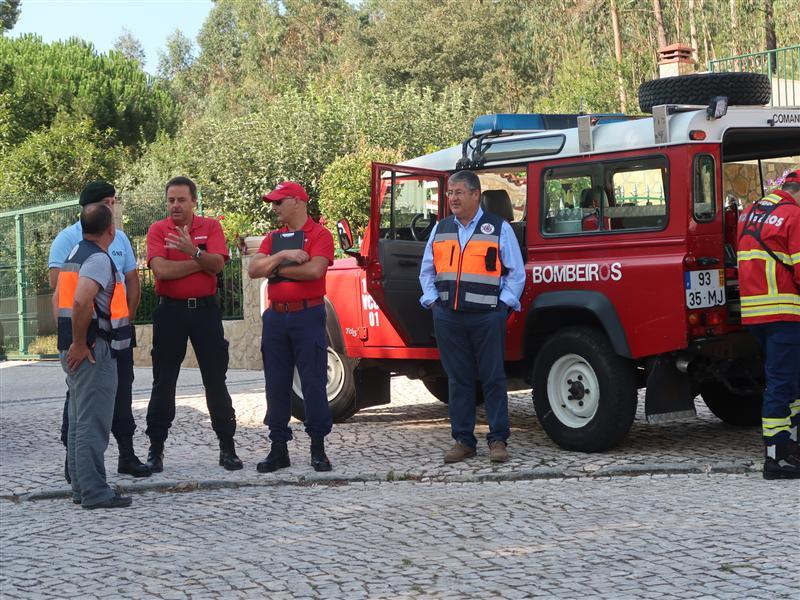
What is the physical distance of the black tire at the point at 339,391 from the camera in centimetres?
1042

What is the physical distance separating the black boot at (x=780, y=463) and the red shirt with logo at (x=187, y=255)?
379 centimetres

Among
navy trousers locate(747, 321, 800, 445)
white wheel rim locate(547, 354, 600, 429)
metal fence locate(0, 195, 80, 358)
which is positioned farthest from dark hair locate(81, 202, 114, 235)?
metal fence locate(0, 195, 80, 358)

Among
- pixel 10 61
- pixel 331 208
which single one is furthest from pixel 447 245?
pixel 10 61

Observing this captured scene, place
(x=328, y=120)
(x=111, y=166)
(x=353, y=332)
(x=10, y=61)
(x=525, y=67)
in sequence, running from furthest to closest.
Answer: (x=525, y=67) → (x=10, y=61) → (x=111, y=166) → (x=328, y=120) → (x=353, y=332)

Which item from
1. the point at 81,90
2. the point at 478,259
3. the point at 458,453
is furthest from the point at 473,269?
the point at 81,90

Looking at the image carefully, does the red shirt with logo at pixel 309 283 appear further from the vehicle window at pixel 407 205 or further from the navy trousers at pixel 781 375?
the navy trousers at pixel 781 375

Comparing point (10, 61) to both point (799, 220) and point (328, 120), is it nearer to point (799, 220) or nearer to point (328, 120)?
point (328, 120)

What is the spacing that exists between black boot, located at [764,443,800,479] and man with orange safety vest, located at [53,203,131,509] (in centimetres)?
390

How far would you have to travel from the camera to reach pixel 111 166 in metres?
35.0

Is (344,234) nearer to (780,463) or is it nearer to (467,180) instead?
(467,180)

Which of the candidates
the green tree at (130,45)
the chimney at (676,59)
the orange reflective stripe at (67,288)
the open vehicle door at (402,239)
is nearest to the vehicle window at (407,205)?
the open vehicle door at (402,239)

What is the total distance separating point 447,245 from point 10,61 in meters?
37.6

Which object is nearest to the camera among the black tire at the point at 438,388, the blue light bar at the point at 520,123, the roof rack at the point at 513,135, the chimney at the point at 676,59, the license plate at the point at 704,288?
the license plate at the point at 704,288

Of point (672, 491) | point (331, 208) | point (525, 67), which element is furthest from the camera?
point (525, 67)
